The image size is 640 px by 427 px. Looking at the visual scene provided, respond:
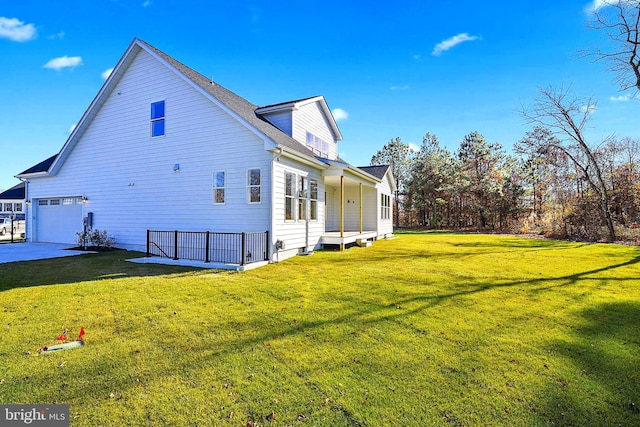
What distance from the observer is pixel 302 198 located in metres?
11.5

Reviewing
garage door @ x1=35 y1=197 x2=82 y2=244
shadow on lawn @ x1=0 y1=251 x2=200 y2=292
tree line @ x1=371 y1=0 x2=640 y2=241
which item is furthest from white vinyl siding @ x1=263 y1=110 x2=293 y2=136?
tree line @ x1=371 y1=0 x2=640 y2=241

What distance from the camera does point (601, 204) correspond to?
58.2 feet

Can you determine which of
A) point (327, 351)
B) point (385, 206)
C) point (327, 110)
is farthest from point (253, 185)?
point (385, 206)

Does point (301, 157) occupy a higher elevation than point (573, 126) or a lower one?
lower

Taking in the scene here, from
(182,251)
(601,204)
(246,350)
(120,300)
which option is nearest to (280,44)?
(182,251)

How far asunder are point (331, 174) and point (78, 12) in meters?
11.3

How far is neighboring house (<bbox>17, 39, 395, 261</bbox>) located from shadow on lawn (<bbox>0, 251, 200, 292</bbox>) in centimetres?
232

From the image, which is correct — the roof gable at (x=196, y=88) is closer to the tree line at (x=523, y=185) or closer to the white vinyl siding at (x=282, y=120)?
the white vinyl siding at (x=282, y=120)

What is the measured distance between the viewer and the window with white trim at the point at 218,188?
10.7m

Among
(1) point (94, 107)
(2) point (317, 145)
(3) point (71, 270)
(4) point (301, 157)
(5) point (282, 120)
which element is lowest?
(3) point (71, 270)

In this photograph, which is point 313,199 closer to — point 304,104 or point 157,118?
point 304,104

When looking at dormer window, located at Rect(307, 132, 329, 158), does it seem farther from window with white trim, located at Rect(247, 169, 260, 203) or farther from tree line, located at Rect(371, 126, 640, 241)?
tree line, located at Rect(371, 126, 640, 241)

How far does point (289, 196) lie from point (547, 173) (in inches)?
946

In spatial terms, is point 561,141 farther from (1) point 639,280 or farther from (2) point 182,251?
(2) point 182,251
